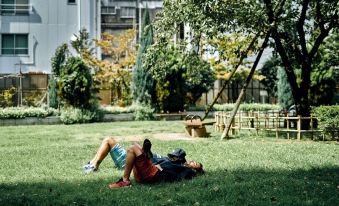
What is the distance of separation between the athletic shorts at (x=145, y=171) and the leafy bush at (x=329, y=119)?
8465 mm

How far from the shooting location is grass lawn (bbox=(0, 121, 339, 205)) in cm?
691

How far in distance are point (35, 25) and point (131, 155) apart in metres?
29.5

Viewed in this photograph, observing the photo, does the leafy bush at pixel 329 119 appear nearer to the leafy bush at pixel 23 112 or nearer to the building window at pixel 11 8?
the leafy bush at pixel 23 112

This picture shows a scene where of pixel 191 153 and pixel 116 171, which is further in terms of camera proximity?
pixel 191 153

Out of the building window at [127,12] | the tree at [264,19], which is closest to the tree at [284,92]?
the tree at [264,19]

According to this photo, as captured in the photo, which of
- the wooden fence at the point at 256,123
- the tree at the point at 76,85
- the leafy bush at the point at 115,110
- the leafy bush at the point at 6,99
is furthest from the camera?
the leafy bush at the point at 6,99

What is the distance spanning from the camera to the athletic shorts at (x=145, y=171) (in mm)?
7957

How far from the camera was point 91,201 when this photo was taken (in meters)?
6.87

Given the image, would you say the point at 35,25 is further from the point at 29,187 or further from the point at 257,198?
the point at 257,198

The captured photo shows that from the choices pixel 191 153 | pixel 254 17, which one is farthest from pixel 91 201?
pixel 254 17

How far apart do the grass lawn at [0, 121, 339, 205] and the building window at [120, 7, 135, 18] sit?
32.3 meters

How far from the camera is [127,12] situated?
4628 cm

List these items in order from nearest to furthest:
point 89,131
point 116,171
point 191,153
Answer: point 116,171
point 191,153
point 89,131

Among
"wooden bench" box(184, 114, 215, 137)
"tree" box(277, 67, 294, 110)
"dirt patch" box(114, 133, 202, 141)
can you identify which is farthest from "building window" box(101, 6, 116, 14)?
"wooden bench" box(184, 114, 215, 137)
